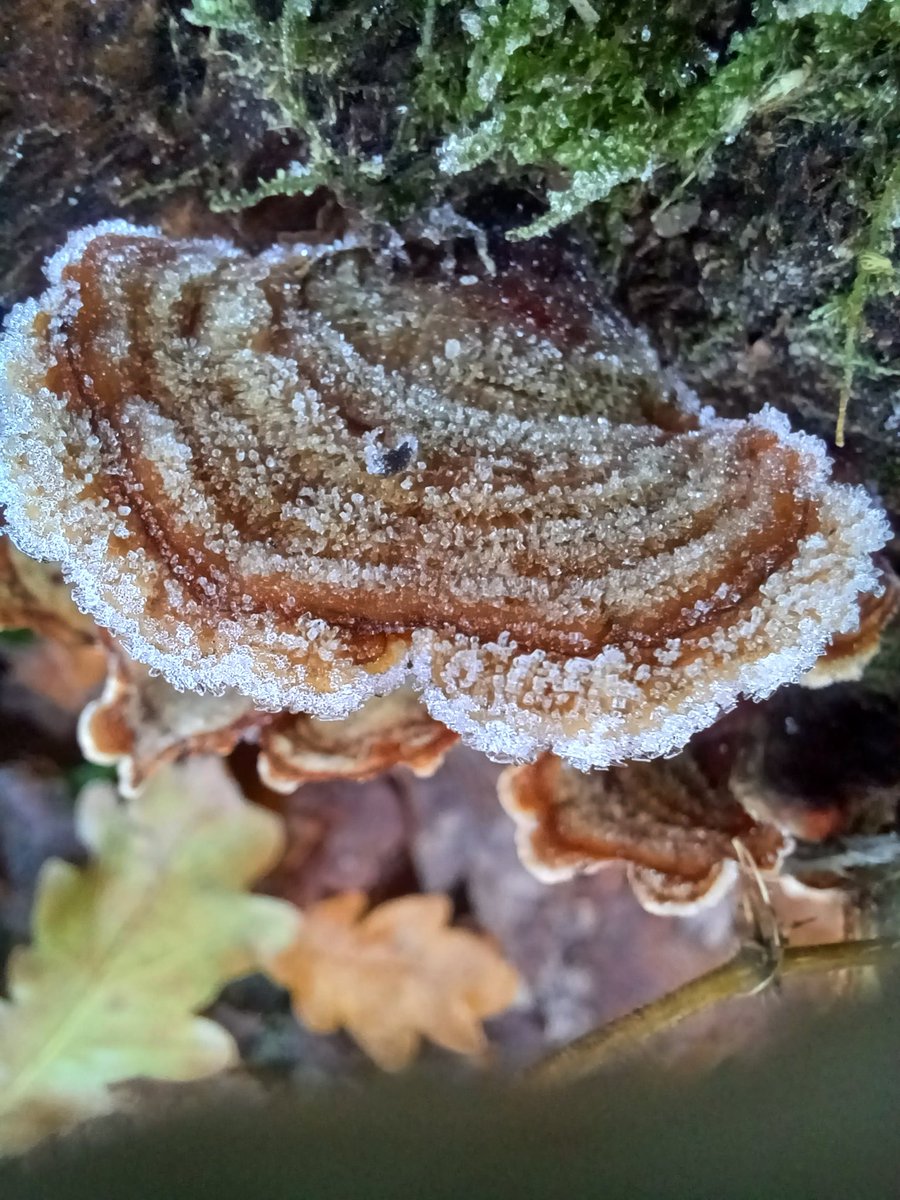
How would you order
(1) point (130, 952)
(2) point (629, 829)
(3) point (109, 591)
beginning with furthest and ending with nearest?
1. (1) point (130, 952)
2. (2) point (629, 829)
3. (3) point (109, 591)

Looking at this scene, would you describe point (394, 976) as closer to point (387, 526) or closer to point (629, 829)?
point (629, 829)

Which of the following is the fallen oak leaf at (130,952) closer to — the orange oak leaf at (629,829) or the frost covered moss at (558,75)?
the orange oak leaf at (629,829)

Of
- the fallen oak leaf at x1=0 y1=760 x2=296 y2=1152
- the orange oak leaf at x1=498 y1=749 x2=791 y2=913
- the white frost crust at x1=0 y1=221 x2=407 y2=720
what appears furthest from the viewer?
the fallen oak leaf at x1=0 y1=760 x2=296 y2=1152

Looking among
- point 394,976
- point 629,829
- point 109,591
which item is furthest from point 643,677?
point 394,976

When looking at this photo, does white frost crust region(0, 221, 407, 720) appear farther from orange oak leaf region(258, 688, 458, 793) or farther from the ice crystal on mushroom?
orange oak leaf region(258, 688, 458, 793)

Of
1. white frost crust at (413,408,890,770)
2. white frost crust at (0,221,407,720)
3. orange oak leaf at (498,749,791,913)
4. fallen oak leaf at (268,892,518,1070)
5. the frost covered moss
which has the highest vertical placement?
the frost covered moss

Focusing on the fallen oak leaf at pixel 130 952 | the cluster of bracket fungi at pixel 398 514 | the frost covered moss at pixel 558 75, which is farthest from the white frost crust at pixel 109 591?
the fallen oak leaf at pixel 130 952

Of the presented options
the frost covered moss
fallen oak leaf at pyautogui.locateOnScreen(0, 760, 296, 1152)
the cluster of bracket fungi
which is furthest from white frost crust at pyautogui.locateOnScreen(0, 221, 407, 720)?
fallen oak leaf at pyautogui.locateOnScreen(0, 760, 296, 1152)

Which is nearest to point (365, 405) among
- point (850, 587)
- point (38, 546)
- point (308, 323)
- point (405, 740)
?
point (308, 323)
